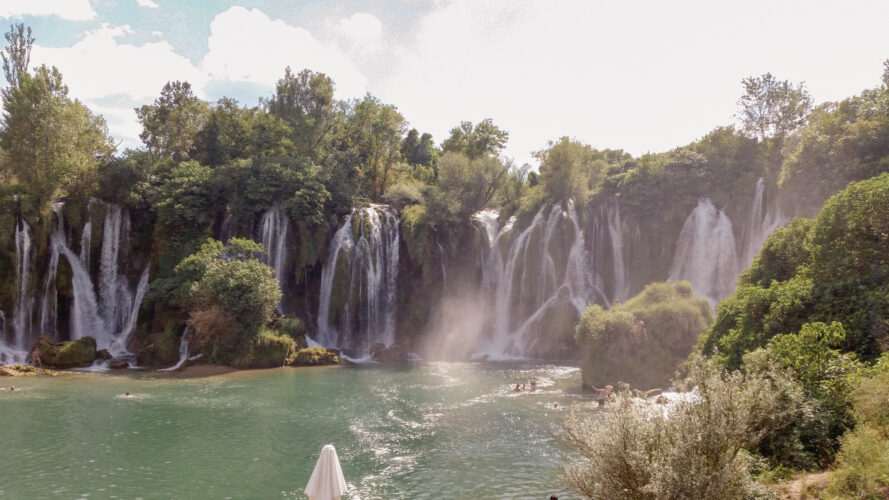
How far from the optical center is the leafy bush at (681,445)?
7672mm

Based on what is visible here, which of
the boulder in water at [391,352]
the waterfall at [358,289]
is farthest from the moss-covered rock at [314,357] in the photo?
the waterfall at [358,289]

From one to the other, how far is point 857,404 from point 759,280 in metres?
7.91

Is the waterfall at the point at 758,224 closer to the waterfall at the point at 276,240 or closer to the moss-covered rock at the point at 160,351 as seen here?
the waterfall at the point at 276,240

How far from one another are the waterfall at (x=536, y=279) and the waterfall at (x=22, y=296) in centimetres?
3036

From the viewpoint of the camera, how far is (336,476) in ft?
30.6

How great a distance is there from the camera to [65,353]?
99.7 feet

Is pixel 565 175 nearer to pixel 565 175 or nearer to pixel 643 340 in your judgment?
pixel 565 175

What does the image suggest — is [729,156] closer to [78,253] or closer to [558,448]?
[558,448]

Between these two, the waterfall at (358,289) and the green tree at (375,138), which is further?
the green tree at (375,138)

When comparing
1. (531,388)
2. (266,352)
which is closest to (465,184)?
(266,352)

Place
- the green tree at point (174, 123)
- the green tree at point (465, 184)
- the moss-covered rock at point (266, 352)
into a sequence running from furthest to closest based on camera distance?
the green tree at point (174, 123) < the green tree at point (465, 184) < the moss-covered rock at point (266, 352)

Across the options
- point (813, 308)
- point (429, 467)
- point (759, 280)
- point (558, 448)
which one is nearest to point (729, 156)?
point (759, 280)

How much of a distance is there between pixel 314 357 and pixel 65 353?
14.6m

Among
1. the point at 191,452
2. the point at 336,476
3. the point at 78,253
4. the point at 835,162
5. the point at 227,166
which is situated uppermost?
the point at 227,166
